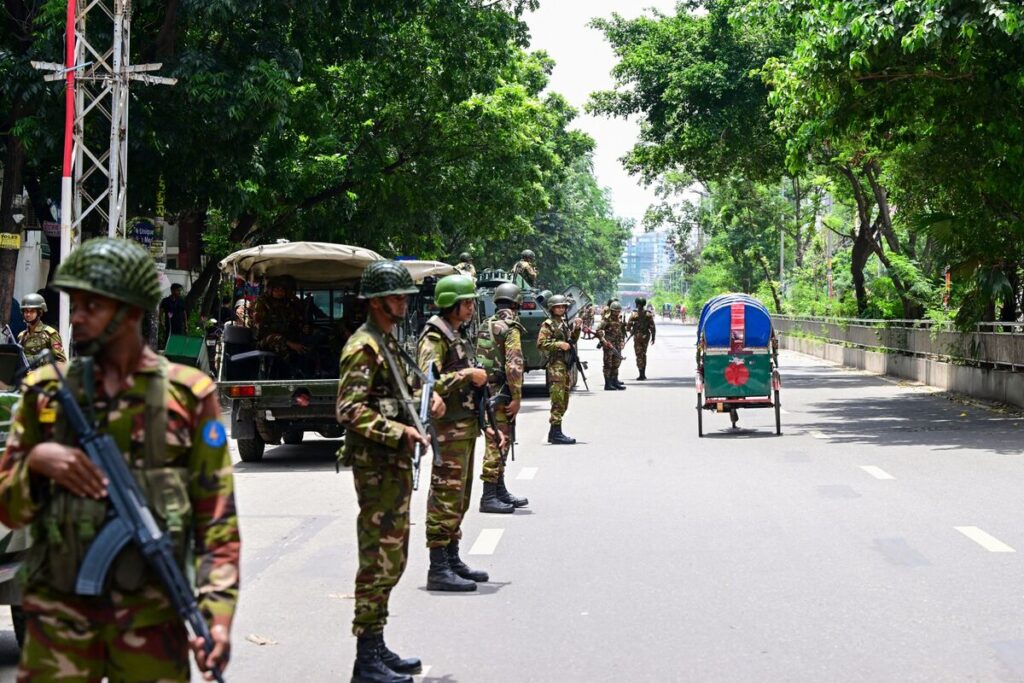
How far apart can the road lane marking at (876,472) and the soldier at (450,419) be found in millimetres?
6245

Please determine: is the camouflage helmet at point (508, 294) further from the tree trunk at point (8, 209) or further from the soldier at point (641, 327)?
the soldier at point (641, 327)

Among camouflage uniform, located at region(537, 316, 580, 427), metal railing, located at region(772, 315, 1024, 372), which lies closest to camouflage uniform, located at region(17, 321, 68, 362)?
camouflage uniform, located at region(537, 316, 580, 427)

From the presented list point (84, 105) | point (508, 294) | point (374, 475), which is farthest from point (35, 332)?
point (374, 475)

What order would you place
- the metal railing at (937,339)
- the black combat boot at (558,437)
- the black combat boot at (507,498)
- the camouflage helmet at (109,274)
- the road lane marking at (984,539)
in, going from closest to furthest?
the camouflage helmet at (109,274), the road lane marking at (984,539), the black combat boot at (507,498), the black combat boot at (558,437), the metal railing at (937,339)

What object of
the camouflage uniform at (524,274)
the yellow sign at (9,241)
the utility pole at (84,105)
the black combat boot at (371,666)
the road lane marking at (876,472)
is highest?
the utility pole at (84,105)

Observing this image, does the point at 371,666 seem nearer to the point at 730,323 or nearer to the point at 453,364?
the point at 453,364

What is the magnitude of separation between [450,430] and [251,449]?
8.10m

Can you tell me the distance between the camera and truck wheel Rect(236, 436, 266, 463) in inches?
599

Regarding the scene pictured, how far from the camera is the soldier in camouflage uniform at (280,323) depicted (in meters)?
15.5

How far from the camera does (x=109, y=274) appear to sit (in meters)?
3.32

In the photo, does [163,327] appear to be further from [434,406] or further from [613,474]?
[434,406]

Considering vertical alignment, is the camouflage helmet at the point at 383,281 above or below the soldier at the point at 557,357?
above

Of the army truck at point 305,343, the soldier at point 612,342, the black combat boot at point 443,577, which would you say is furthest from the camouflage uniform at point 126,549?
the soldier at point 612,342

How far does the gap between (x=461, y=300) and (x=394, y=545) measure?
1.92 m
